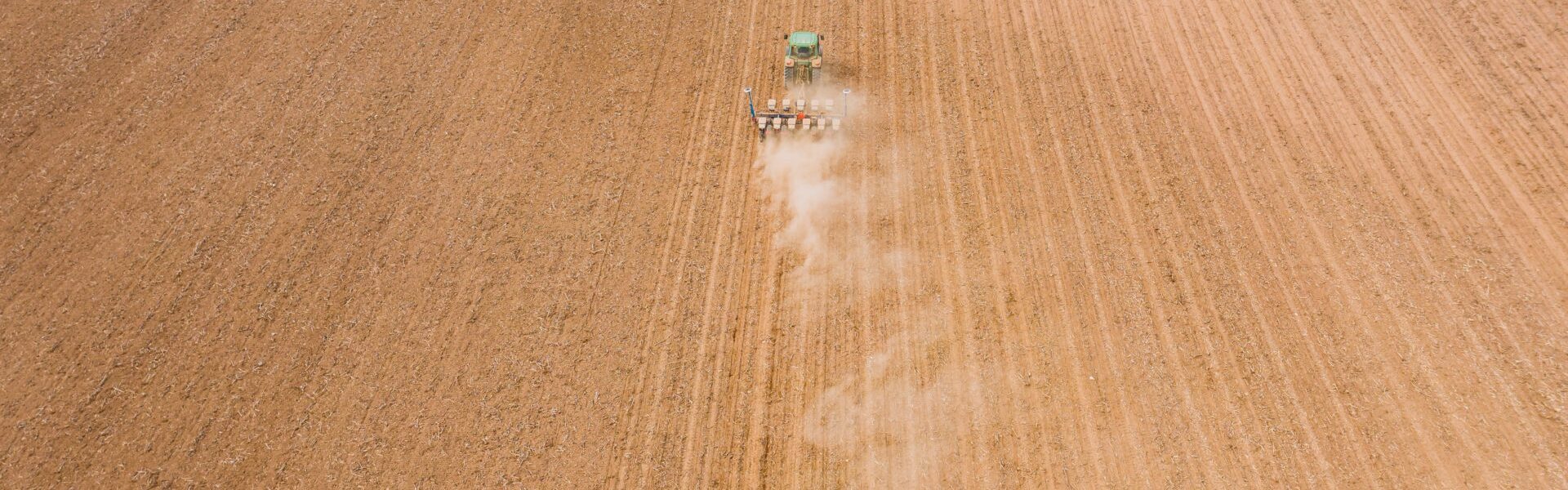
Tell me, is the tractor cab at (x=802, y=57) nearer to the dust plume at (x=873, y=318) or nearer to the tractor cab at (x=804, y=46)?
the tractor cab at (x=804, y=46)

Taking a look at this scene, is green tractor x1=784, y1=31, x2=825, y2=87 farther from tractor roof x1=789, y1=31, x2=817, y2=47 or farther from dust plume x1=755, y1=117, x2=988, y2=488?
dust plume x1=755, y1=117, x2=988, y2=488

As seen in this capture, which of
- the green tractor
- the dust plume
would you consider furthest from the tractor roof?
the dust plume

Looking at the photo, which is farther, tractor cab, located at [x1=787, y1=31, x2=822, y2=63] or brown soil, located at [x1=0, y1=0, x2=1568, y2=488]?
tractor cab, located at [x1=787, y1=31, x2=822, y2=63]

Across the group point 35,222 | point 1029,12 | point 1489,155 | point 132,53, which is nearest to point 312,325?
point 35,222

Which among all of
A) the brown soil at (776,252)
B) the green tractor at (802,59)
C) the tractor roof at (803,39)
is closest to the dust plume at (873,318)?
the brown soil at (776,252)

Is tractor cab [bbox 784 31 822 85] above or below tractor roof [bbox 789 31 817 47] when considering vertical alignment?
below

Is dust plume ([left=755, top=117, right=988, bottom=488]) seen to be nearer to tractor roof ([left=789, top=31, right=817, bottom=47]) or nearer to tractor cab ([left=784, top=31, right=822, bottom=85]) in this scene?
tractor cab ([left=784, top=31, right=822, bottom=85])

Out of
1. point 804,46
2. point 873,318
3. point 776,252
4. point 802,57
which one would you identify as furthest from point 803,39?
point 873,318

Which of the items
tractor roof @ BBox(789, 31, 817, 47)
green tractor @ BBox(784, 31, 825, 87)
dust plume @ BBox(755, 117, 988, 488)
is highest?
tractor roof @ BBox(789, 31, 817, 47)

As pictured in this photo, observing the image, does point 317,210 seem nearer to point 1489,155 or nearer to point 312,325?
point 312,325
